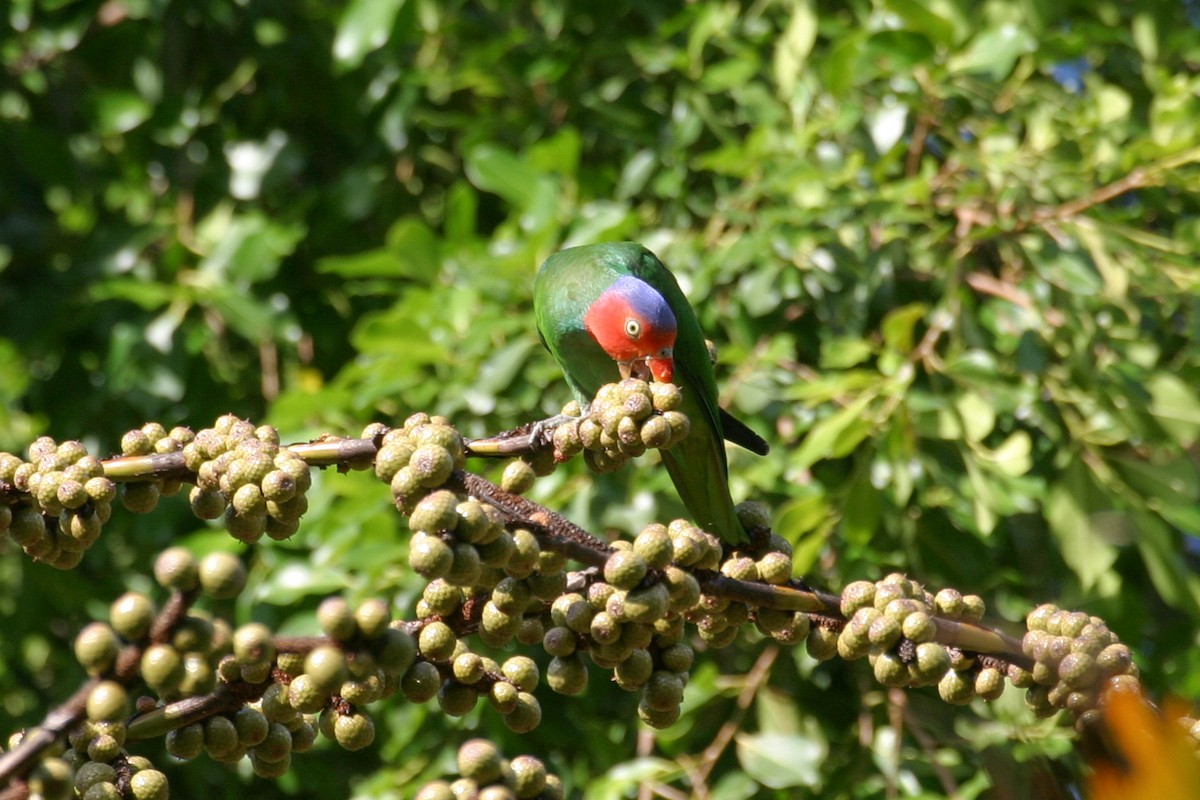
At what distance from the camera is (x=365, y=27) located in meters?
3.39

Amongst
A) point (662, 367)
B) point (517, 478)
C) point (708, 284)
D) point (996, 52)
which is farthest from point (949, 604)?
point (996, 52)

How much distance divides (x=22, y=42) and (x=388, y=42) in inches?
44.5

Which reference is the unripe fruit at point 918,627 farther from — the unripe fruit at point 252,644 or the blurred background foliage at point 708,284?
the blurred background foliage at point 708,284

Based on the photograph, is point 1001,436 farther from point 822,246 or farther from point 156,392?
point 156,392

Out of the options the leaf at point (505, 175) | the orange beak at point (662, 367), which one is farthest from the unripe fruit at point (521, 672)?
the leaf at point (505, 175)

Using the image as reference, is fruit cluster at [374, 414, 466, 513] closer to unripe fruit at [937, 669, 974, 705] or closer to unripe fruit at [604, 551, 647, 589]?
unripe fruit at [604, 551, 647, 589]

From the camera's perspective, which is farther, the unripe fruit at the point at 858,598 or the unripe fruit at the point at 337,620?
the unripe fruit at the point at 858,598

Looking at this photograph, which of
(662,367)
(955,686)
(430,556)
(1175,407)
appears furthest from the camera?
(1175,407)

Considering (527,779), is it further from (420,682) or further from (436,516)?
(436,516)

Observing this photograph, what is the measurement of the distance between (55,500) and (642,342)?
1491 mm

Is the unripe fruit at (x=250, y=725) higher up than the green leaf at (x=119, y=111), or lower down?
higher up

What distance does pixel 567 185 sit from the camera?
134 inches

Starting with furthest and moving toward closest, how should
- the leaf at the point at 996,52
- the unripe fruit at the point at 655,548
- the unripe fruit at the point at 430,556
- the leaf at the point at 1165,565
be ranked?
1. the leaf at the point at 996,52
2. the leaf at the point at 1165,565
3. the unripe fruit at the point at 655,548
4. the unripe fruit at the point at 430,556

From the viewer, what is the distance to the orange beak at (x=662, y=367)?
2486 mm
